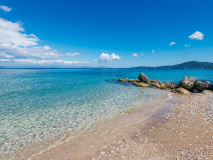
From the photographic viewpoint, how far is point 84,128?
11.6m

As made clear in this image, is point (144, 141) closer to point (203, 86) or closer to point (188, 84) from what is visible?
point (188, 84)

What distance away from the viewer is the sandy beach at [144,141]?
7660mm

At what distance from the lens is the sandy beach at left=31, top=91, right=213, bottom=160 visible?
7.66m

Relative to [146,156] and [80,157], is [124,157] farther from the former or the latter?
[80,157]

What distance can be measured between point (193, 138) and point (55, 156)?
11.3 meters

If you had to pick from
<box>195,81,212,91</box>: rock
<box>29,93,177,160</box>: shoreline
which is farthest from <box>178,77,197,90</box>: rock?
<box>29,93,177,160</box>: shoreline

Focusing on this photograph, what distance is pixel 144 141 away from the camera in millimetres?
9117

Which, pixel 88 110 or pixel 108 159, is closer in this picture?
pixel 108 159

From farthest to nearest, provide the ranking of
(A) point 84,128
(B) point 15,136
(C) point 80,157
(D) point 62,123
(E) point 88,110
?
(E) point 88,110 → (D) point 62,123 → (A) point 84,128 → (B) point 15,136 → (C) point 80,157

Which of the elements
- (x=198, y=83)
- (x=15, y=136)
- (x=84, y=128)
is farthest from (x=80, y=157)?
(x=198, y=83)

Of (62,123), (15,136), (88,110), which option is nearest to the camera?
(15,136)

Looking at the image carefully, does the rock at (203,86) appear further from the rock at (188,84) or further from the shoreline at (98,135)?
the shoreline at (98,135)

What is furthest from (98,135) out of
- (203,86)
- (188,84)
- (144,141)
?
(203,86)

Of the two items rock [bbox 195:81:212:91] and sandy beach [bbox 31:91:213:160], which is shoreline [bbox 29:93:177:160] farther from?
rock [bbox 195:81:212:91]
